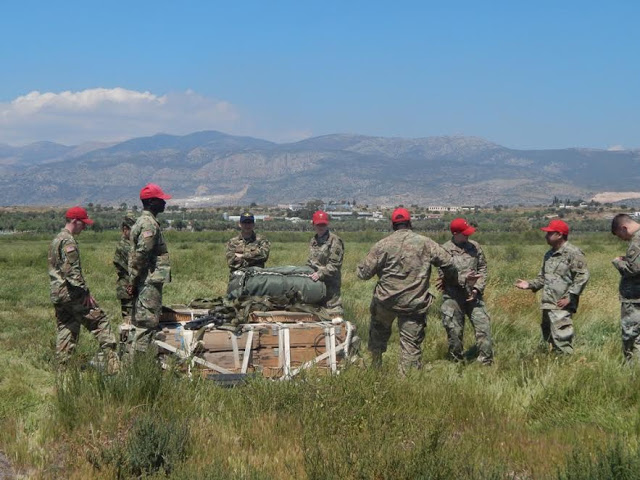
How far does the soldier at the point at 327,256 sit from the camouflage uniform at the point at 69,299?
10.4 ft

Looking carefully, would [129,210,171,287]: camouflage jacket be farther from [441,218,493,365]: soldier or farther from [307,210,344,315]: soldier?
[441,218,493,365]: soldier

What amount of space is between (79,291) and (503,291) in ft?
31.7

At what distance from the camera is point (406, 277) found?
328 inches

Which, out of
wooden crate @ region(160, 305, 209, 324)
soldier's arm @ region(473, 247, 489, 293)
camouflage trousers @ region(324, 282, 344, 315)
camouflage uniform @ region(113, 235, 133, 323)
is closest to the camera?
wooden crate @ region(160, 305, 209, 324)

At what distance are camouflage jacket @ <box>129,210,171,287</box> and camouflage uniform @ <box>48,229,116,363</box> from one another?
3.03ft

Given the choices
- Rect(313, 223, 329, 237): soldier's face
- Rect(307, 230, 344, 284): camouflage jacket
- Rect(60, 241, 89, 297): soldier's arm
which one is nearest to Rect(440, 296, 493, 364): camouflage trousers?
Rect(307, 230, 344, 284): camouflage jacket

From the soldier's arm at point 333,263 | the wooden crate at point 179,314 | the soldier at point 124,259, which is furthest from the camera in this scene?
the soldier's arm at point 333,263

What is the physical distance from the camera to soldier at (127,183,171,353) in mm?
7930

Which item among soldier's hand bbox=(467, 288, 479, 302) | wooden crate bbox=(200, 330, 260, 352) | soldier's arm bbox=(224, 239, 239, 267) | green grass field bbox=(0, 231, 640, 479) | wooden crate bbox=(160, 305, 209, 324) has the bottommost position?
green grass field bbox=(0, 231, 640, 479)

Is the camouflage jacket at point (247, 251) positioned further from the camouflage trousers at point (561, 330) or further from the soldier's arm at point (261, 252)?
the camouflage trousers at point (561, 330)

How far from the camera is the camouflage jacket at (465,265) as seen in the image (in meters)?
9.47

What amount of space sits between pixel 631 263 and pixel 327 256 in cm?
434

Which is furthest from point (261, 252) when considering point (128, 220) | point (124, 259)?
point (128, 220)

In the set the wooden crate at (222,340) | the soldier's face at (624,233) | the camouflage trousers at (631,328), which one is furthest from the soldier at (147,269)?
the camouflage trousers at (631,328)
